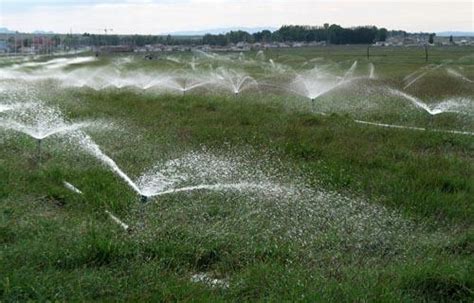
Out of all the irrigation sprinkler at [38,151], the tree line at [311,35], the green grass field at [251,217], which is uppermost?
the tree line at [311,35]

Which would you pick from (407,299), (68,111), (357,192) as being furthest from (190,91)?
(407,299)

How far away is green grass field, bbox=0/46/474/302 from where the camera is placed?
131 inches

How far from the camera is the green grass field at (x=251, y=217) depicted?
3.32 m

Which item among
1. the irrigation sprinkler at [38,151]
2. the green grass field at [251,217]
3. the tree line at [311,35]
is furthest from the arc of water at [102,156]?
the tree line at [311,35]

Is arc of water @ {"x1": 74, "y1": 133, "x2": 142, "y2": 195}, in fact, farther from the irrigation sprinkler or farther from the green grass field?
the irrigation sprinkler

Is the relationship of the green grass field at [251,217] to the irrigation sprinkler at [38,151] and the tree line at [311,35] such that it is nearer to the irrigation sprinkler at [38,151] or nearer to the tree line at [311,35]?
the irrigation sprinkler at [38,151]

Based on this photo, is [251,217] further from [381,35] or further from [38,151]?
[381,35]

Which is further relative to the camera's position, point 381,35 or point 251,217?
point 381,35

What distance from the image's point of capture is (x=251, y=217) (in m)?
4.41

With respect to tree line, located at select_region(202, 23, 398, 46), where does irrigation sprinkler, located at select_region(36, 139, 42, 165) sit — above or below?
below

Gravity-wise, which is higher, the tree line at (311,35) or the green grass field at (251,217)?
the tree line at (311,35)

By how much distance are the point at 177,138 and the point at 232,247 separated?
346 cm

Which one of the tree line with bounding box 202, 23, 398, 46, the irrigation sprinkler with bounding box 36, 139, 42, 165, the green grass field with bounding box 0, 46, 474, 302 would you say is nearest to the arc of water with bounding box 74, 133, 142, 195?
the green grass field with bounding box 0, 46, 474, 302

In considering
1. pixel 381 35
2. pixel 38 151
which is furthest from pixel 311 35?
pixel 38 151
